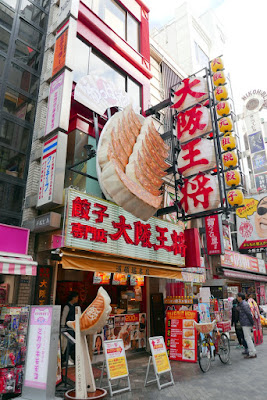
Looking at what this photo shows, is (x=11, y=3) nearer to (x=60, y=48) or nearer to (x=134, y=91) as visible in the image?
(x=60, y=48)

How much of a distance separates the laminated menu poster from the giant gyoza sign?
204cm

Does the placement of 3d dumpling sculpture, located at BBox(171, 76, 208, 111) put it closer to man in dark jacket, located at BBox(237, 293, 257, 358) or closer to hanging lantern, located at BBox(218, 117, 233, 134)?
hanging lantern, located at BBox(218, 117, 233, 134)

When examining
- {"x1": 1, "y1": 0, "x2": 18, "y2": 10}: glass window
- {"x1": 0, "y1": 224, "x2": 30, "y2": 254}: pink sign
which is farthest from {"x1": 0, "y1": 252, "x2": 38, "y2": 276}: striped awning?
{"x1": 1, "y1": 0, "x2": 18, "y2": 10}: glass window

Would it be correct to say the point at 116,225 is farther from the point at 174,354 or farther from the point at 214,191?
the point at 174,354

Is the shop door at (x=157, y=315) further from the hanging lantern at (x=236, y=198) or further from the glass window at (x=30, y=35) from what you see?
the glass window at (x=30, y=35)

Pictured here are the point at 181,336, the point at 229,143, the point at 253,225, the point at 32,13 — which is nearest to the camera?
the point at 181,336

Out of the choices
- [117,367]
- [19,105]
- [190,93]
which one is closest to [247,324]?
[117,367]

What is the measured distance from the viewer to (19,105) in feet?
31.5

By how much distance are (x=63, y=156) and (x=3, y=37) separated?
524 centimetres

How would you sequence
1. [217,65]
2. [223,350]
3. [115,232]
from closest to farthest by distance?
[115,232] → [223,350] → [217,65]

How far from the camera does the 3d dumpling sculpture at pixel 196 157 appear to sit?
995 centimetres

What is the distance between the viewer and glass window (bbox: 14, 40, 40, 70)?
10.1 m

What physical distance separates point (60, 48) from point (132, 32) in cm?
726

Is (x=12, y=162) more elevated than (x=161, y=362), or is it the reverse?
(x=12, y=162)
